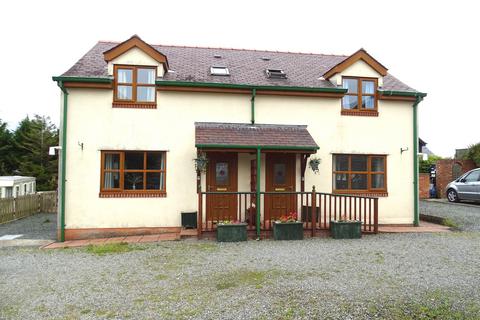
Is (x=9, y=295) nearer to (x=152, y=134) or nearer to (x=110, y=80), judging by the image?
(x=152, y=134)

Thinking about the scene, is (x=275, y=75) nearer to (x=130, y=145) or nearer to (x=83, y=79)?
(x=130, y=145)

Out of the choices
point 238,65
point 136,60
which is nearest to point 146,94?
point 136,60

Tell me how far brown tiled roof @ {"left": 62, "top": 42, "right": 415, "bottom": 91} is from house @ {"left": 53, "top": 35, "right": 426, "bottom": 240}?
109mm

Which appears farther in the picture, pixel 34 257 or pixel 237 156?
pixel 237 156

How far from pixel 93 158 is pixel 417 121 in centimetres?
1087

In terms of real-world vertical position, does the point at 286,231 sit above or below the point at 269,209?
below

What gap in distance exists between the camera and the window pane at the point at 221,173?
10.1 metres

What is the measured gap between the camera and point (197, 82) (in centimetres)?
983

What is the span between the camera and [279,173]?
1035 cm

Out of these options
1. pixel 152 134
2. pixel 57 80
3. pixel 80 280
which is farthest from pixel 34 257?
pixel 57 80

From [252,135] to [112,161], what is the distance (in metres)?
4.43

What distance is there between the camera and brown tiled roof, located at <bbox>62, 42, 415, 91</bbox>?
33.8 ft

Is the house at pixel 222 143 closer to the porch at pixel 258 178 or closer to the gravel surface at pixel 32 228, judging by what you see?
the porch at pixel 258 178

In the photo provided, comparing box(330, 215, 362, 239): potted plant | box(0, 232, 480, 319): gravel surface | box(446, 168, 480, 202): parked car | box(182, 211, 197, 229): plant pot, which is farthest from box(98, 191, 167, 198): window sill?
box(446, 168, 480, 202): parked car
